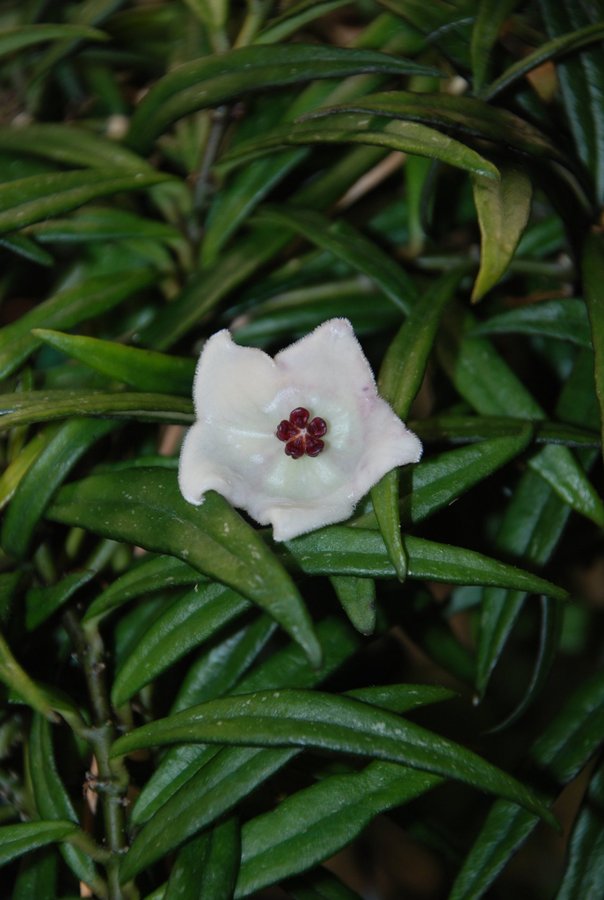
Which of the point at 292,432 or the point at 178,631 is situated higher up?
the point at 292,432

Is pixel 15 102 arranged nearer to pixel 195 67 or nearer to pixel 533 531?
pixel 195 67

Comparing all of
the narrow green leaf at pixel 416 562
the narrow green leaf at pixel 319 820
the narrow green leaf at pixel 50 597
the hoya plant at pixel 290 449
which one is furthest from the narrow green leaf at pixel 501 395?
Result: the narrow green leaf at pixel 50 597

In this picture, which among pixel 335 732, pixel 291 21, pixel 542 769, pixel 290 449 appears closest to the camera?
pixel 335 732

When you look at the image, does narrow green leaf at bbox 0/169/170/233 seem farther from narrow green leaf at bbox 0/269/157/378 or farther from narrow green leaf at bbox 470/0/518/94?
narrow green leaf at bbox 470/0/518/94

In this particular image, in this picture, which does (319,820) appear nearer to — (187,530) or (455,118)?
(187,530)

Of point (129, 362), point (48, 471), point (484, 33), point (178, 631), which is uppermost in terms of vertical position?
point (484, 33)

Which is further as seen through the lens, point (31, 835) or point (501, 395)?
point (501, 395)

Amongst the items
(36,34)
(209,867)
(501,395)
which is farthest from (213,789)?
(36,34)

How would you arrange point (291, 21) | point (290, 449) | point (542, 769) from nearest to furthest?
point (290, 449) → point (542, 769) → point (291, 21)
